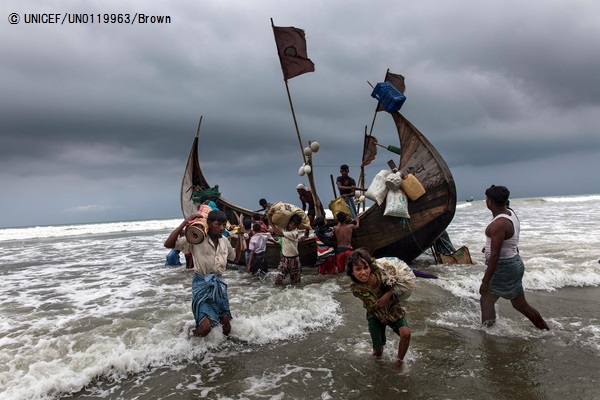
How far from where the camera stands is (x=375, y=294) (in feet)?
9.73

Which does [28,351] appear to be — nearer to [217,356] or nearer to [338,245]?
[217,356]

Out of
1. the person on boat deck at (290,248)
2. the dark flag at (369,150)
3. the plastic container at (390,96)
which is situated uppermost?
the plastic container at (390,96)

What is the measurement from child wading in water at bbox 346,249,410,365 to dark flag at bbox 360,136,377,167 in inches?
327

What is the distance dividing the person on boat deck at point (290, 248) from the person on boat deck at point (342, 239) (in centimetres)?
92

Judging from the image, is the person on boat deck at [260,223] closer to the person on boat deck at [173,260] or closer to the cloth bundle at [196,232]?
the person on boat deck at [173,260]

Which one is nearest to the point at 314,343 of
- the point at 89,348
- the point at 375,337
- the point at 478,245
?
the point at 375,337

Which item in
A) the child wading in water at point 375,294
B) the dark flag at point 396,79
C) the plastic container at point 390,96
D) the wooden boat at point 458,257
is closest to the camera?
the child wading in water at point 375,294

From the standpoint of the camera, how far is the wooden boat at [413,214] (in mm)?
7027

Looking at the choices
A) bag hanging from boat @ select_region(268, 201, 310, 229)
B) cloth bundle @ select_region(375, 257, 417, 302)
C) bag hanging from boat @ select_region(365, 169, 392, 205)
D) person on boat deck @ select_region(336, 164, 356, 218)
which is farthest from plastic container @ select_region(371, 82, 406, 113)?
cloth bundle @ select_region(375, 257, 417, 302)

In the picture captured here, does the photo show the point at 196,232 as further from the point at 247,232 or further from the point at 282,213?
the point at 247,232

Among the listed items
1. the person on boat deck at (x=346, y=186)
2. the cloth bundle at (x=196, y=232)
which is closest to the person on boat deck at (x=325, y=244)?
the person on boat deck at (x=346, y=186)

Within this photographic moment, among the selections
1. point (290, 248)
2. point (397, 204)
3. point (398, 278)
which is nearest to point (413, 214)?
point (397, 204)

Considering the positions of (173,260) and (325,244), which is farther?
(173,260)

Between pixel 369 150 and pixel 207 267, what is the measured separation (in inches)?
331
